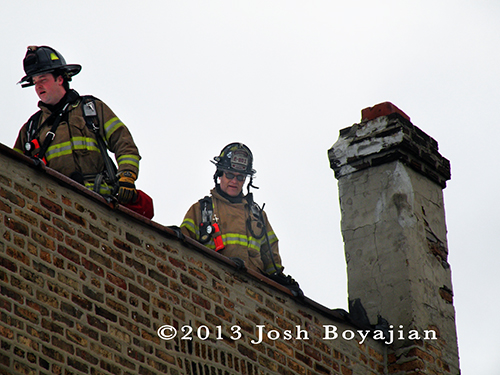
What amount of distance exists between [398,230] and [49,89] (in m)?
3.81

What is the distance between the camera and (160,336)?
7023 mm

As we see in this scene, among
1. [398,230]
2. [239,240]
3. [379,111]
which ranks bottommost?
[239,240]

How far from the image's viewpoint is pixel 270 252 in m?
9.56

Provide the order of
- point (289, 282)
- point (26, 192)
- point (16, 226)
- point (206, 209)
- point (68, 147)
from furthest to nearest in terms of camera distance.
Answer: point (206, 209) → point (289, 282) → point (68, 147) → point (26, 192) → point (16, 226)

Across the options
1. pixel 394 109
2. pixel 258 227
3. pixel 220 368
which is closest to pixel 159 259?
pixel 220 368

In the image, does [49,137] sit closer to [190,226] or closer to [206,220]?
[190,226]

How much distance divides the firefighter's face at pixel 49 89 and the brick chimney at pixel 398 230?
3.54 m

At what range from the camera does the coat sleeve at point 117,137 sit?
7.77m

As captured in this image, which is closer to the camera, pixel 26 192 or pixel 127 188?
pixel 26 192

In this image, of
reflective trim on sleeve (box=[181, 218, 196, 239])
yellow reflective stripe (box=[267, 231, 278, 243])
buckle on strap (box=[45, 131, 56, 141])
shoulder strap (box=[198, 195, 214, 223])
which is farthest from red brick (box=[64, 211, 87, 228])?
yellow reflective stripe (box=[267, 231, 278, 243])

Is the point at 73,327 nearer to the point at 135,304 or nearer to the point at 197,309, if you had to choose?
the point at 135,304

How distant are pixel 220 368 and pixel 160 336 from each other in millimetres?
656

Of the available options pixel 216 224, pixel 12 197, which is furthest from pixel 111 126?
pixel 216 224

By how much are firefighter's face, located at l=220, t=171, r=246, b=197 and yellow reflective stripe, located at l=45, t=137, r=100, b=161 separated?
2367 mm
